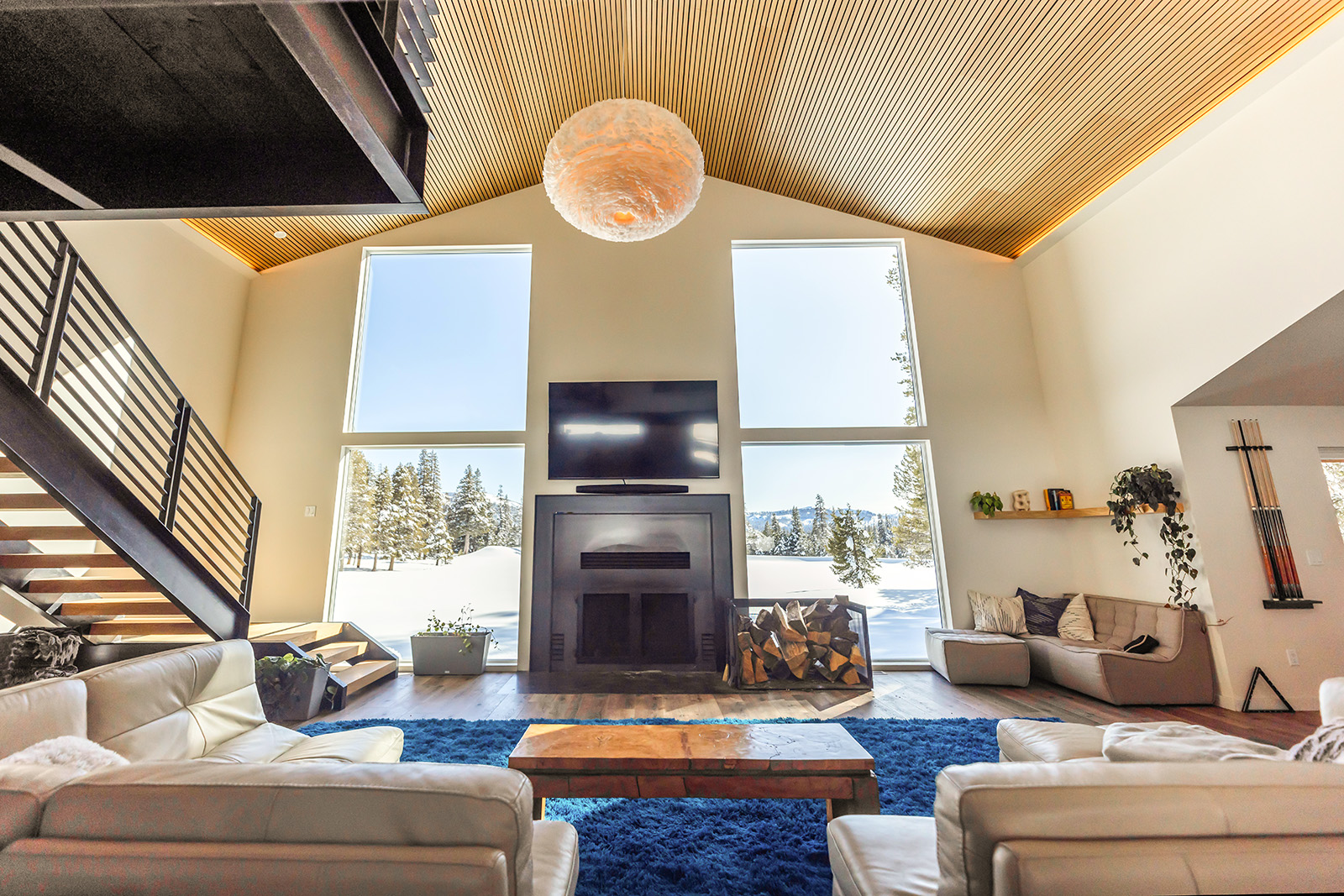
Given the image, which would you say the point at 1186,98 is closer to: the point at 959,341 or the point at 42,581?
the point at 959,341

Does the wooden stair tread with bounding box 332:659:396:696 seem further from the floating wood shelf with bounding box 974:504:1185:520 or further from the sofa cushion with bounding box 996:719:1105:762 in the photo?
the floating wood shelf with bounding box 974:504:1185:520

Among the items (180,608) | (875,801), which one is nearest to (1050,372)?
(875,801)

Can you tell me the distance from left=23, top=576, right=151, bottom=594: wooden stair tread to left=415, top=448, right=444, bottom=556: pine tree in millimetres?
2153

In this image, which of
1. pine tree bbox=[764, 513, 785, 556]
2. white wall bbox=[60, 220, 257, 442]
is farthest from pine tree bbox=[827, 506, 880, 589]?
white wall bbox=[60, 220, 257, 442]

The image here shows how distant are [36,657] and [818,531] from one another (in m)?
5.28

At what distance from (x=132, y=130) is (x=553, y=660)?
4.77 meters

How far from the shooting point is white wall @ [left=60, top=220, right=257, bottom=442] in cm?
452

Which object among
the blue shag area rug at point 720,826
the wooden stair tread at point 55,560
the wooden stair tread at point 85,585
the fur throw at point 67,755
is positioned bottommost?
the blue shag area rug at point 720,826

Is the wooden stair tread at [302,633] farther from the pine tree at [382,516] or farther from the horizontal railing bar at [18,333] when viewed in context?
the horizontal railing bar at [18,333]

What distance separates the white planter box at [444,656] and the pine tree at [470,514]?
0.80 metres

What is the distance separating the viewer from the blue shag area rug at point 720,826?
1.88m

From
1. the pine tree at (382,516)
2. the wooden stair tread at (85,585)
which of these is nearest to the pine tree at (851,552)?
the pine tree at (382,516)

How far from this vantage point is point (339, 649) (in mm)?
4641

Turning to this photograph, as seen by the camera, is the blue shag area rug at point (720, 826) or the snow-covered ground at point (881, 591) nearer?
the blue shag area rug at point (720, 826)
